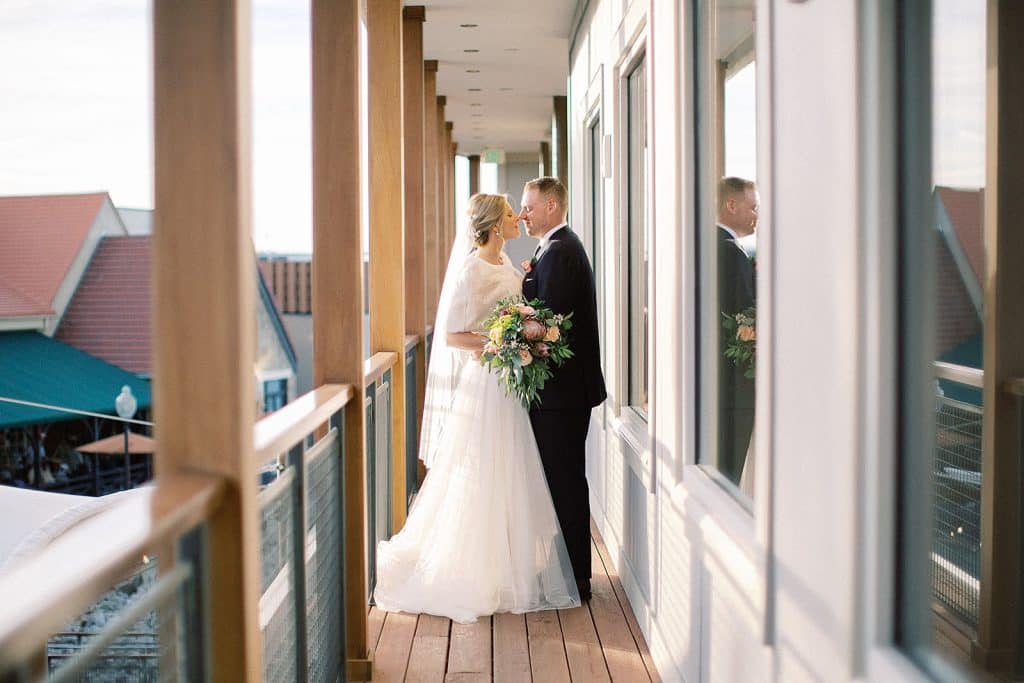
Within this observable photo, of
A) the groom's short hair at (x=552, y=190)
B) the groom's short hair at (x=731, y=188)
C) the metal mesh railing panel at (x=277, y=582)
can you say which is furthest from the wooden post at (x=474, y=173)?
the metal mesh railing panel at (x=277, y=582)

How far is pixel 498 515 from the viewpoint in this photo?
4488mm

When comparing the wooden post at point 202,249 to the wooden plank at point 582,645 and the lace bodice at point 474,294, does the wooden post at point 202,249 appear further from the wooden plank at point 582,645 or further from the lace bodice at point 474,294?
the lace bodice at point 474,294

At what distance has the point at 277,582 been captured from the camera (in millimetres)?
2475

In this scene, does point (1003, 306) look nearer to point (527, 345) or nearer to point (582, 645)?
point (582, 645)

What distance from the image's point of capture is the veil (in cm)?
483

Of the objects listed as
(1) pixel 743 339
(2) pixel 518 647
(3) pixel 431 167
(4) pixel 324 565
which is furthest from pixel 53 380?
(1) pixel 743 339

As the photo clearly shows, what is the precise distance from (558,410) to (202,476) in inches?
107

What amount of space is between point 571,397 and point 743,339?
1872mm

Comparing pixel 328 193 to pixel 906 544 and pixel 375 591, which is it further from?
pixel 906 544

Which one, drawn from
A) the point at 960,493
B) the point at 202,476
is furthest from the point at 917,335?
the point at 202,476

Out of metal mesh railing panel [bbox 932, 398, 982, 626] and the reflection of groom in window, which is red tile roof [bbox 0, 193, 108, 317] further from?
metal mesh railing panel [bbox 932, 398, 982, 626]

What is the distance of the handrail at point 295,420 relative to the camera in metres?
2.28

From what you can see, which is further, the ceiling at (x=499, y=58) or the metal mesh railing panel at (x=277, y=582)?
the ceiling at (x=499, y=58)

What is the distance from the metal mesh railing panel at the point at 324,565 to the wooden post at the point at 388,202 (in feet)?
6.94
